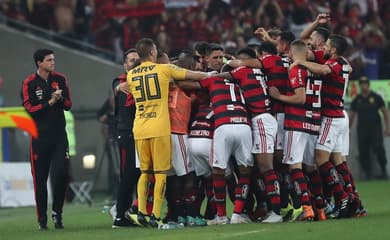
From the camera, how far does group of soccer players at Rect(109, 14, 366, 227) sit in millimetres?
15203

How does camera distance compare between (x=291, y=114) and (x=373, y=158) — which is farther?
(x=373, y=158)

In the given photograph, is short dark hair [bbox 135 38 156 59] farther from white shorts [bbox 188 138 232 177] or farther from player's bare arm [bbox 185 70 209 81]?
white shorts [bbox 188 138 232 177]

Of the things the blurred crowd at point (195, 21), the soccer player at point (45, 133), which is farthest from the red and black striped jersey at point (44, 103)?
the blurred crowd at point (195, 21)

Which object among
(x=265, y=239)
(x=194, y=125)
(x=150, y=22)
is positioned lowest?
(x=265, y=239)

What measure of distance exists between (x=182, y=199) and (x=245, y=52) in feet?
6.93

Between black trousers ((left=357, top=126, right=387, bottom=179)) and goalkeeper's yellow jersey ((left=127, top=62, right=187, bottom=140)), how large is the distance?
11.3 meters

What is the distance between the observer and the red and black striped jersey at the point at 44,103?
52.3 ft

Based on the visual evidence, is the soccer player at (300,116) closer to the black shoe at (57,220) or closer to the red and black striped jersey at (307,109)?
the red and black striped jersey at (307,109)

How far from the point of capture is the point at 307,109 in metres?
15.7

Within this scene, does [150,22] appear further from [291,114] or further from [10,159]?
[291,114]

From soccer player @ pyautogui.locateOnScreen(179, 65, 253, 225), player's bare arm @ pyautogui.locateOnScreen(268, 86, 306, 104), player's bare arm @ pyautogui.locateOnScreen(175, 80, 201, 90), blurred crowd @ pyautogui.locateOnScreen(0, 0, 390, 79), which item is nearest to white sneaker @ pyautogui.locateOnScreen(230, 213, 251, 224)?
soccer player @ pyautogui.locateOnScreen(179, 65, 253, 225)

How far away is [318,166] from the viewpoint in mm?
15969

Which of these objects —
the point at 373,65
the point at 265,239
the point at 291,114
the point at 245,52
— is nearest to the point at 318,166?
the point at 291,114

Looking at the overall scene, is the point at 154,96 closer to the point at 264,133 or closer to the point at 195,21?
the point at 264,133
